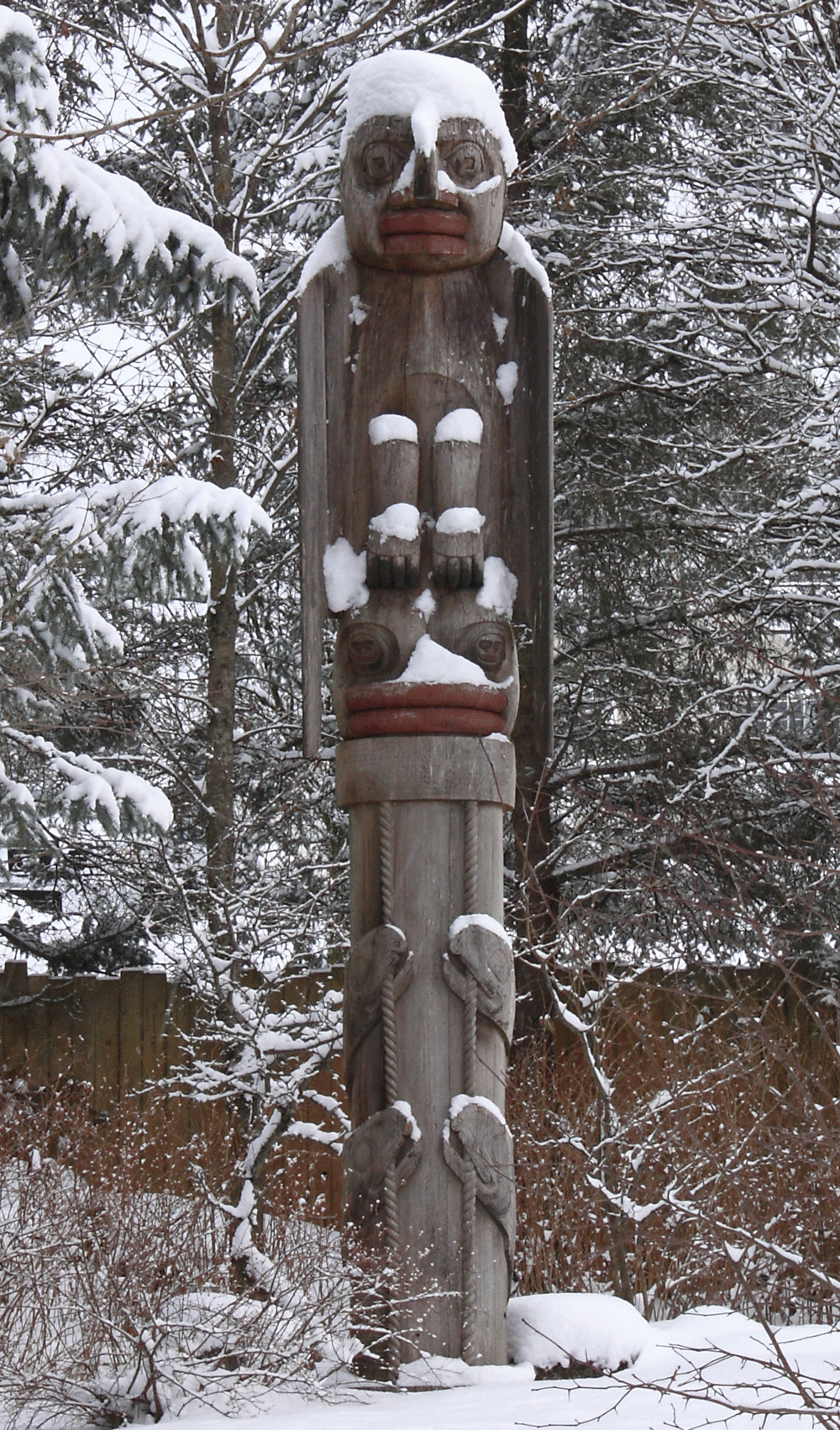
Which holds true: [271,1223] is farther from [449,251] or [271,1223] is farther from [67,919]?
[67,919]

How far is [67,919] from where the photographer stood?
10930 millimetres

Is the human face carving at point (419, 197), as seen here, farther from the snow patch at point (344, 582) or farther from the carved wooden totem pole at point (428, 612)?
the snow patch at point (344, 582)

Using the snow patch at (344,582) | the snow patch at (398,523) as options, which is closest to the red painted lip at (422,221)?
the snow patch at (398,523)

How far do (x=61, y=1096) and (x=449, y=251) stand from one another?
5.12 meters

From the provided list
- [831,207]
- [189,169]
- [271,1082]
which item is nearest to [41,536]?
[271,1082]

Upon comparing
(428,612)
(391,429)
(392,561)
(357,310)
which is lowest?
(428,612)

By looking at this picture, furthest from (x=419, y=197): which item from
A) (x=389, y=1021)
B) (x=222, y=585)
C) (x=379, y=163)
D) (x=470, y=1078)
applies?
(x=222, y=585)

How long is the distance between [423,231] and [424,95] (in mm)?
416

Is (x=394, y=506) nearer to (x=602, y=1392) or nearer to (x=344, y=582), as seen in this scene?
(x=344, y=582)

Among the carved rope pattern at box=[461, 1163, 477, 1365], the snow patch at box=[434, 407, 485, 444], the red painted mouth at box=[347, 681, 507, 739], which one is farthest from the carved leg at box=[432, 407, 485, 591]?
the carved rope pattern at box=[461, 1163, 477, 1365]

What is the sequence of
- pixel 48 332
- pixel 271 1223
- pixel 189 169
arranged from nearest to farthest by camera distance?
pixel 271 1223
pixel 48 332
pixel 189 169

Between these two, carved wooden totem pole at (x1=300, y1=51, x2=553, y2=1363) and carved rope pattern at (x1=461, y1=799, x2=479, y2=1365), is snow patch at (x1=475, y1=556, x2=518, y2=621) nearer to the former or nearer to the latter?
carved wooden totem pole at (x1=300, y1=51, x2=553, y2=1363)

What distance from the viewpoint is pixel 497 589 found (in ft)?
14.3

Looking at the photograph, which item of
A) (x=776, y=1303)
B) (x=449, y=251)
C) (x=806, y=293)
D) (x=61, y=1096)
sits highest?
(x=806, y=293)
